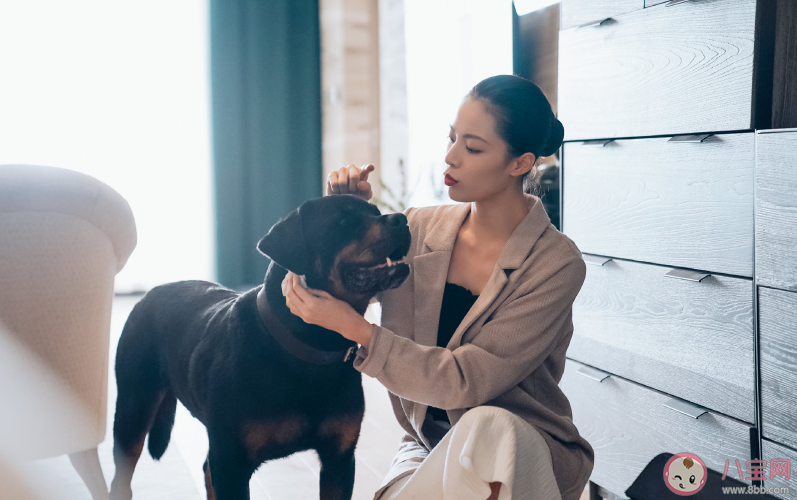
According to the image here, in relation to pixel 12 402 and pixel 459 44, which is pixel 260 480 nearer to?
pixel 12 402

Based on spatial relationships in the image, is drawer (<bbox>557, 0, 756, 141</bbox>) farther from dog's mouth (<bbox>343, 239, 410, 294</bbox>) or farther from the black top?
dog's mouth (<bbox>343, 239, 410, 294</bbox>)

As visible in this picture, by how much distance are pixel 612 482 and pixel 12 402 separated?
159 cm

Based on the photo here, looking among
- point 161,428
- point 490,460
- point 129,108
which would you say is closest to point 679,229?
point 490,460

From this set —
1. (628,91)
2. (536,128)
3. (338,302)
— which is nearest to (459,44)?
(628,91)

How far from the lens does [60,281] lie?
4.84 feet

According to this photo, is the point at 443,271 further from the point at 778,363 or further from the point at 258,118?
the point at 258,118

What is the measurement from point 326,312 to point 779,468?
3.45 feet

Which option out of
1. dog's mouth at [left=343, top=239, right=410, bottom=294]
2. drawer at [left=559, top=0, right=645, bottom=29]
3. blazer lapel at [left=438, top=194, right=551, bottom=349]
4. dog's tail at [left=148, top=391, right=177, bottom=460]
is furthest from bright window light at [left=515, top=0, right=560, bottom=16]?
dog's tail at [left=148, top=391, right=177, bottom=460]

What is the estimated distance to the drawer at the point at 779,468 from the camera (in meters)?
1.37

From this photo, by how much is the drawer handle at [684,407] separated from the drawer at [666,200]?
35cm

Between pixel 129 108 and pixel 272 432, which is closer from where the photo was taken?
pixel 272 432

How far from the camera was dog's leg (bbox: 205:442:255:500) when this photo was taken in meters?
1.27

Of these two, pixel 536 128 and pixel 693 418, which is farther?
pixel 693 418

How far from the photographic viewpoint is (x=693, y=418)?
161cm
